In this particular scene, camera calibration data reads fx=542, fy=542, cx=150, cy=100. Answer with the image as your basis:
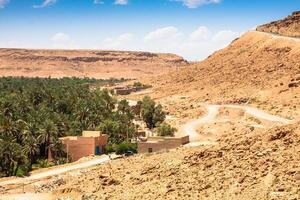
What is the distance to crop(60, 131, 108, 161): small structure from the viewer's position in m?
64.2

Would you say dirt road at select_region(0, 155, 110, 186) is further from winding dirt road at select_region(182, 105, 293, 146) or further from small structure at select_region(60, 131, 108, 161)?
winding dirt road at select_region(182, 105, 293, 146)

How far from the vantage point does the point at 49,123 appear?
64.9m

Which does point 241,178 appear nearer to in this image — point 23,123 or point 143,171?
point 143,171

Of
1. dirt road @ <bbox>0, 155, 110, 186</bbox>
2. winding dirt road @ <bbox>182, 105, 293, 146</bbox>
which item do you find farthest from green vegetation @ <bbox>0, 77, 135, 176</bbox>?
winding dirt road @ <bbox>182, 105, 293, 146</bbox>

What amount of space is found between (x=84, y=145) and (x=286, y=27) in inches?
3077

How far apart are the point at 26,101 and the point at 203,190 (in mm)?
60695

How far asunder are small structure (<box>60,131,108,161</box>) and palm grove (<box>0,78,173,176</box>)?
1.10 metres

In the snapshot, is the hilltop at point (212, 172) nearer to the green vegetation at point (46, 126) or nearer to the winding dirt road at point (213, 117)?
the winding dirt road at point (213, 117)

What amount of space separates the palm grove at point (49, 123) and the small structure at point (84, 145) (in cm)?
110

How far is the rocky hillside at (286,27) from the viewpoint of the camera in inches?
4847

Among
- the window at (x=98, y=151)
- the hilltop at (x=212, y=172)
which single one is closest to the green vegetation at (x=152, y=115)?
the hilltop at (x=212, y=172)

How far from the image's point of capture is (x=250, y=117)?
7369 cm

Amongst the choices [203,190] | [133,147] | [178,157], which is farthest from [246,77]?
[203,190]

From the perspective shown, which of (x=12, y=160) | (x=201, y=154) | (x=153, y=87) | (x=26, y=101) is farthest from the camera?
(x=153, y=87)
